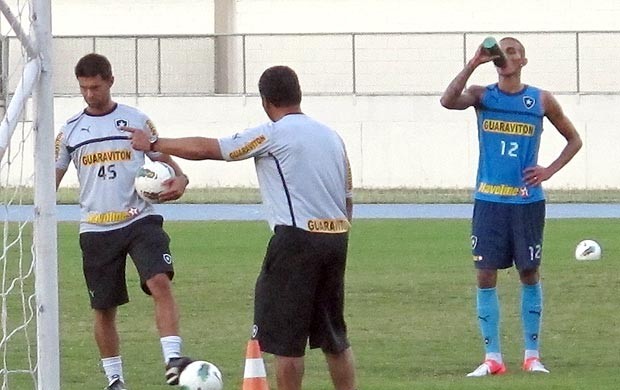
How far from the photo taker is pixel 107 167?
28.1 ft

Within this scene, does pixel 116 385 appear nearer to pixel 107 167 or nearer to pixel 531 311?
pixel 107 167

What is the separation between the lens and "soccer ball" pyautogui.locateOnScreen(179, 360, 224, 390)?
7.37 metres

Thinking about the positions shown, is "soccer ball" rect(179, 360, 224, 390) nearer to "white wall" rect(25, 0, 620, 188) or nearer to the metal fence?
"white wall" rect(25, 0, 620, 188)

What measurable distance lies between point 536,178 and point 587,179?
2549 cm

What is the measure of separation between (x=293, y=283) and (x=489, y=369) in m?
2.22

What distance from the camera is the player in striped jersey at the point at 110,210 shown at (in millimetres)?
8547

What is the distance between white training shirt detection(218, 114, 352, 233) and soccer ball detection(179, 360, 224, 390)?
81 centimetres

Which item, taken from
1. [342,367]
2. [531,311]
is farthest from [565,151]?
[342,367]

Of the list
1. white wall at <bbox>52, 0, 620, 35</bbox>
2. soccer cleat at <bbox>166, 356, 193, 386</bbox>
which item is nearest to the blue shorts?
soccer cleat at <bbox>166, 356, 193, 386</bbox>

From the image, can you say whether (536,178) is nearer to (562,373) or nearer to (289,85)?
(562,373)

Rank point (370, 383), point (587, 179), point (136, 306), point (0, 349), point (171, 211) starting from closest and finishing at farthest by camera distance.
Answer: point (370, 383)
point (0, 349)
point (136, 306)
point (171, 211)
point (587, 179)

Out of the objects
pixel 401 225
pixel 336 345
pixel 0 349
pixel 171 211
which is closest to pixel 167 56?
pixel 171 211

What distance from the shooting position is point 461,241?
19.1 meters

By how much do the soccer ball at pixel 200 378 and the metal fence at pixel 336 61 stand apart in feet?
88.7
